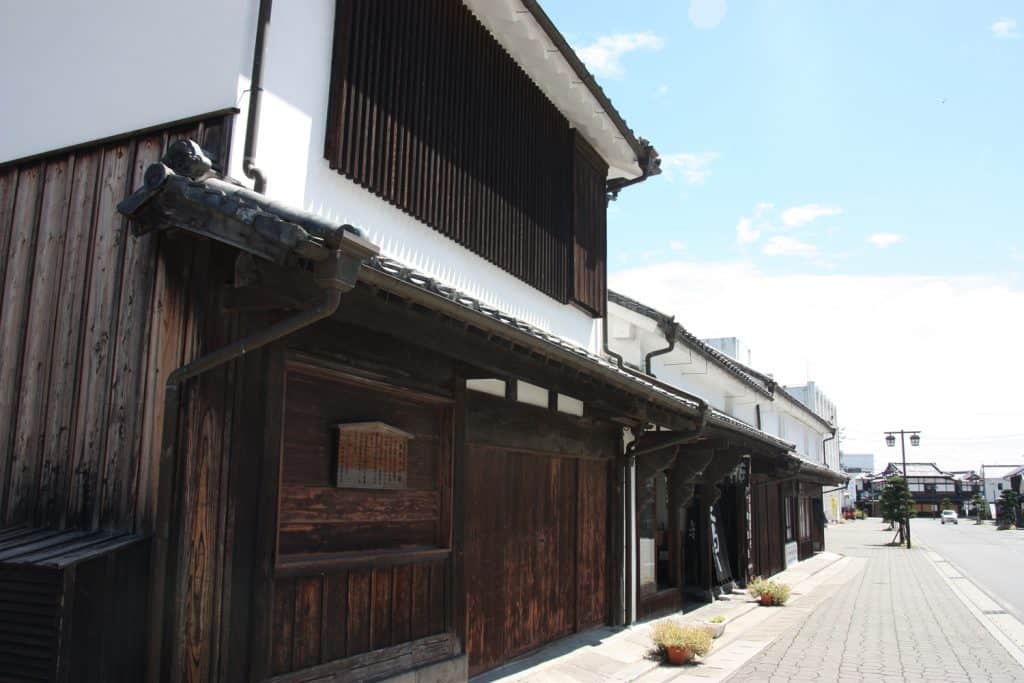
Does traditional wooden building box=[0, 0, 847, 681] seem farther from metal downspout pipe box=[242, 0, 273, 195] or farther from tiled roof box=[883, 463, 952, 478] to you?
tiled roof box=[883, 463, 952, 478]

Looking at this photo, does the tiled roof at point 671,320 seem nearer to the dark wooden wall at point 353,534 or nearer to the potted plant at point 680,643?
the potted plant at point 680,643

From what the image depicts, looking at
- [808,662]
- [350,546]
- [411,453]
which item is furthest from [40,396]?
[808,662]

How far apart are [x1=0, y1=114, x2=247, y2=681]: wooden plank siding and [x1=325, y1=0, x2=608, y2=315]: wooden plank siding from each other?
60.8 inches

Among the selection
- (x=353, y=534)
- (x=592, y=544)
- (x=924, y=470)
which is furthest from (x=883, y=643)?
(x=924, y=470)

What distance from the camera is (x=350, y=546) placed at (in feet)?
20.4

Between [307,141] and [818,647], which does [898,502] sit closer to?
[818,647]

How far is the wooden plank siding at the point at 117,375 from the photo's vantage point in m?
4.82

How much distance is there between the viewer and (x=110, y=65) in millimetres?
5957

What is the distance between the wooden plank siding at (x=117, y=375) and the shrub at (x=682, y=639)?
6.61 metres

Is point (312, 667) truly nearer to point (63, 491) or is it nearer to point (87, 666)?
point (87, 666)

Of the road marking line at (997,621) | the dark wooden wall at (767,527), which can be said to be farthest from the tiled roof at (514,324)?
the dark wooden wall at (767,527)

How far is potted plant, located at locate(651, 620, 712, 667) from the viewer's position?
989 cm

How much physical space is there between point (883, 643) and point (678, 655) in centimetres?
435

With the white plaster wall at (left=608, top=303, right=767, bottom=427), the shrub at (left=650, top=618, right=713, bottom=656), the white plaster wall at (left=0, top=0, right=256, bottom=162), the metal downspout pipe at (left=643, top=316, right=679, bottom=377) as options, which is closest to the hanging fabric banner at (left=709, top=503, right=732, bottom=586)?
the white plaster wall at (left=608, top=303, right=767, bottom=427)
